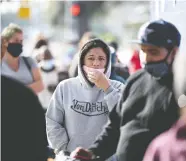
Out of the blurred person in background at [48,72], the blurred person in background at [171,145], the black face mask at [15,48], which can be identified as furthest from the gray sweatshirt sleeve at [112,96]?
the blurred person in background at [48,72]

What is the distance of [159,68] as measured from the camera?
4.56 m

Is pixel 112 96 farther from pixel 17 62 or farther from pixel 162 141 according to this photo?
pixel 17 62

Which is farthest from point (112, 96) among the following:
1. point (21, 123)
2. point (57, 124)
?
point (21, 123)

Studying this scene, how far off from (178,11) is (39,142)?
3263 mm

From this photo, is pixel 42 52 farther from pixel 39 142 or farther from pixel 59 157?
pixel 39 142

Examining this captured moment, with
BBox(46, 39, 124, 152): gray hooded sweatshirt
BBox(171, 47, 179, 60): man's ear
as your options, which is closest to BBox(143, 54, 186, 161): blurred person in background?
BBox(171, 47, 179, 60): man's ear

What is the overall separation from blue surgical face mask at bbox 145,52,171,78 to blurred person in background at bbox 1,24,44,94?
10.6ft

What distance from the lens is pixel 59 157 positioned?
5.64 metres

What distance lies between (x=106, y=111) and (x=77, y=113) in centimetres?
22

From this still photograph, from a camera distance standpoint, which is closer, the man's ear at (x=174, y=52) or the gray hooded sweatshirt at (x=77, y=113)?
the man's ear at (x=174, y=52)

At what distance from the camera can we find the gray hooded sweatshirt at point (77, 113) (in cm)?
566

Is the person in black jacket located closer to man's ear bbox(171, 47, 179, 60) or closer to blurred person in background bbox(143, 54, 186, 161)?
man's ear bbox(171, 47, 179, 60)

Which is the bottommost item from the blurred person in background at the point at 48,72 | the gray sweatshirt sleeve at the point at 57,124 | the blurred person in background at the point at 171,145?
the blurred person in background at the point at 48,72

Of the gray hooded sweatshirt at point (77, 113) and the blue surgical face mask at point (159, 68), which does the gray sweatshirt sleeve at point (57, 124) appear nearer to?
the gray hooded sweatshirt at point (77, 113)
